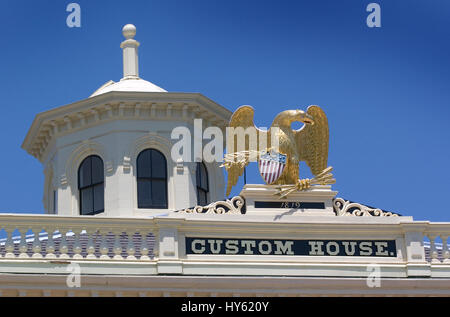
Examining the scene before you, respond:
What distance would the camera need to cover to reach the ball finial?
36.9 metres

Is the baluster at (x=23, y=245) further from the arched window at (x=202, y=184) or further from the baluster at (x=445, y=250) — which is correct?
Answer: the baluster at (x=445, y=250)

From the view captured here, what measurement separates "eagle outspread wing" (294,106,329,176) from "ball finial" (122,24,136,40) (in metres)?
8.19

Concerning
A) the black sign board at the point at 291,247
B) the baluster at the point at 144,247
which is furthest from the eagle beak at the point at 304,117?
the baluster at the point at 144,247

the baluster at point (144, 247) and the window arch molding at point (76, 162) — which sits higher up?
the window arch molding at point (76, 162)

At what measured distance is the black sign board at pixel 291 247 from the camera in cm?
2848

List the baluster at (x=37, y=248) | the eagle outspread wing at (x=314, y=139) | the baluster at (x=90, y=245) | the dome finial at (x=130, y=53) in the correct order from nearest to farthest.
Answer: the baluster at (x=37, y=248)
the baluster at (x=90, y=245)
the eagle outspread wing at (x=314, y=139)
the dome finial at (x=130, y=53)

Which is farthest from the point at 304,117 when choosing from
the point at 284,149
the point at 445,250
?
the point at 445,250

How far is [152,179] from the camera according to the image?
1344 inches

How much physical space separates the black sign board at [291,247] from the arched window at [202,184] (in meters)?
6.43

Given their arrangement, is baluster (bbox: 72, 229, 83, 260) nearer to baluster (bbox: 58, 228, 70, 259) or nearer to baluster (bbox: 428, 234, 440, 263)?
baluster (bbox: 58, 228, 70, 259)

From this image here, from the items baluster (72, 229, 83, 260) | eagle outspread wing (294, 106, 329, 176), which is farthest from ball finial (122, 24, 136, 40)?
baluster (72, 229, 83, 260)

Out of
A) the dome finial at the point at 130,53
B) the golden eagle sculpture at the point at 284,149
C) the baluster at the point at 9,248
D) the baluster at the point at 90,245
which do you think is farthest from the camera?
the dome finial at the point at 130,53

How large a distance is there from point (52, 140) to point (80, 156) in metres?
1.06

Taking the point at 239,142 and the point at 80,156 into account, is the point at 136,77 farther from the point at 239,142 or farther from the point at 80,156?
the point at 239,142
